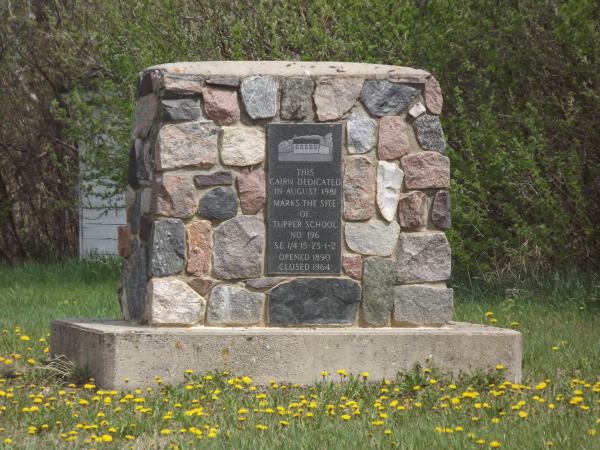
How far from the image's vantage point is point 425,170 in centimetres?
545

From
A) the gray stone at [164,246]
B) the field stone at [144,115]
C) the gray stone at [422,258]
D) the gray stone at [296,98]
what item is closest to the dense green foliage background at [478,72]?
the gray stone at [422,258]

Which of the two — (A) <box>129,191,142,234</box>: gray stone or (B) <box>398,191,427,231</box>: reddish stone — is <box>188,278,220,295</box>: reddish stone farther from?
(B) <box>398,191,427,231</box>: reddish stone

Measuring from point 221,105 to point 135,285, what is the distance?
4.19 ft

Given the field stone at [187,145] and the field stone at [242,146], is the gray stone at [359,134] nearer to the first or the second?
the field stone at [242,146]

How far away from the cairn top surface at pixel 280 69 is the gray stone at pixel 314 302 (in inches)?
51.2

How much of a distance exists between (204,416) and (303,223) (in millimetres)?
1524

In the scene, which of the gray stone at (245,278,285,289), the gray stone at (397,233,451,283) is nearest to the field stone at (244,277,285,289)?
the gray stone at (245,278,285,289)

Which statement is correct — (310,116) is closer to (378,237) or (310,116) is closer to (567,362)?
(378,237)

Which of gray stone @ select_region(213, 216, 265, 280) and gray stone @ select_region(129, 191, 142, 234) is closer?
gray stone @ select_region(213, 216, 265, 280)

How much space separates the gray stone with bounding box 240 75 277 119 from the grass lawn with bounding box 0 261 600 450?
1.59 meters

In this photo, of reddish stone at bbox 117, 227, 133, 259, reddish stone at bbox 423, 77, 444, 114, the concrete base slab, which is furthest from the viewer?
reddish stone at bbox 117, 227, 133, 259

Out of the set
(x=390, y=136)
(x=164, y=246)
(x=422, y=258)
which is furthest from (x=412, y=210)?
(x=164, y=246)

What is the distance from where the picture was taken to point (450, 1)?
9.07 meters

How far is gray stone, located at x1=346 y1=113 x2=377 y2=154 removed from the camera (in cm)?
540
